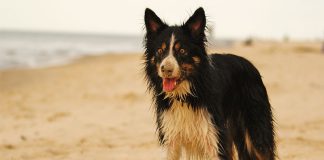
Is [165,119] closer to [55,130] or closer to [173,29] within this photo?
[173,29]

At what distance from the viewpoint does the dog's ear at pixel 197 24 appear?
16.2 ft

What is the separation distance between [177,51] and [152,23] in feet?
1.96

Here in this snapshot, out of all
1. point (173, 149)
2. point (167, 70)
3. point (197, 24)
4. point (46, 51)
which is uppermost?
point (197, 24)

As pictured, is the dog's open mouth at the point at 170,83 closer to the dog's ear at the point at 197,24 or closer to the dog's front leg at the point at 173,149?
the dog's ear at the point at 197,24

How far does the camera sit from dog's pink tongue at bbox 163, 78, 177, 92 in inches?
186

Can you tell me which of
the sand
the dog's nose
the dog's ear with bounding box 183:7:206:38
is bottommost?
the sand

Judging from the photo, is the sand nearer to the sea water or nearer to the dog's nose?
the sea water

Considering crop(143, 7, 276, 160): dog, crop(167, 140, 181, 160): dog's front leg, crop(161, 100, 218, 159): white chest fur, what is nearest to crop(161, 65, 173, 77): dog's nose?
crop(143, 7, 276, 160): dog

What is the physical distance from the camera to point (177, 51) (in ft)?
15.5

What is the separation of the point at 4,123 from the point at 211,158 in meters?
5.95

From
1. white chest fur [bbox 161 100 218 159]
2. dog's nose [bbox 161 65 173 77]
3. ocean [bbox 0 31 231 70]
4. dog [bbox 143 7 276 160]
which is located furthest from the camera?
ocean [bbox 0 31 231 70]

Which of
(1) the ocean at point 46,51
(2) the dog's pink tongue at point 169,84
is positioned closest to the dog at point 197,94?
(2) the dog's pink tongue at point 169,84

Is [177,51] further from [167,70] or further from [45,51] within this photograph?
[45,51]

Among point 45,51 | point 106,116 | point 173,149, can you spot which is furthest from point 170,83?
point 45,51
